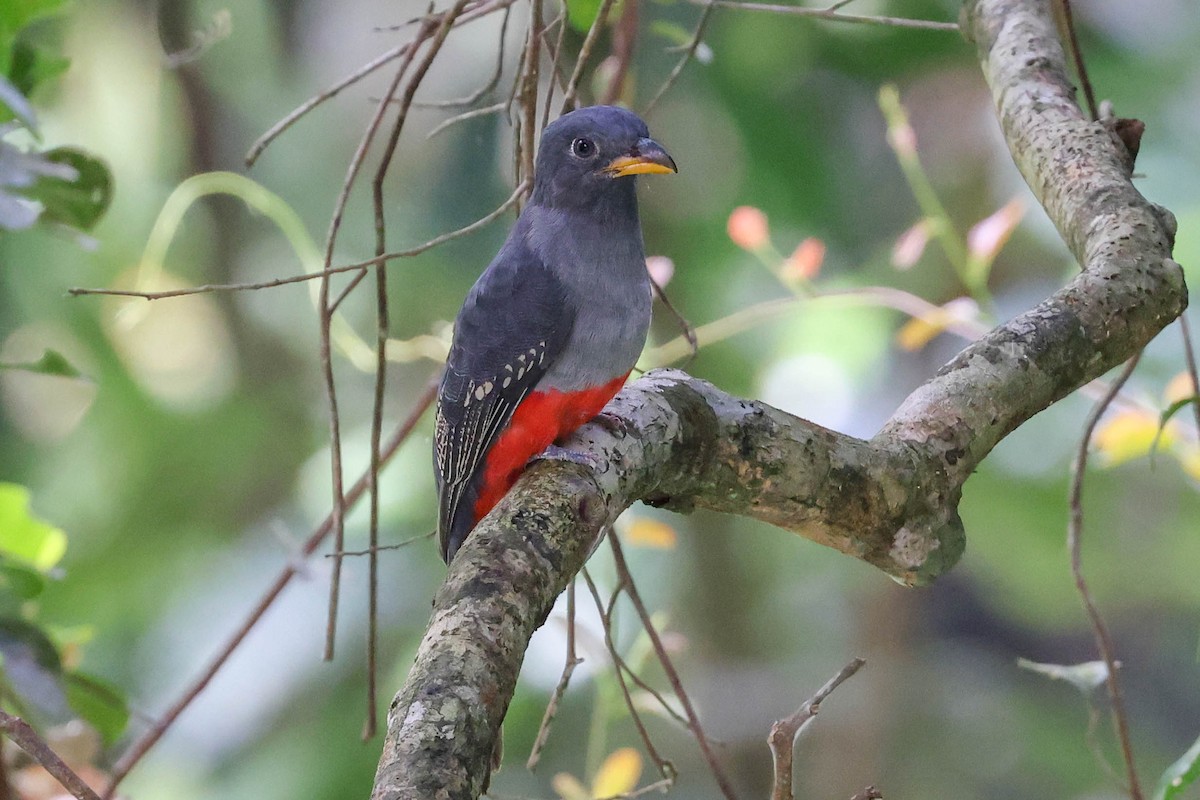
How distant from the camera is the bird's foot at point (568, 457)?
1.71 meters

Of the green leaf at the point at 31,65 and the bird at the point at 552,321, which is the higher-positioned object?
the green leaf at the point at 31,65

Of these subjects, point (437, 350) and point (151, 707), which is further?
point (151, 707)

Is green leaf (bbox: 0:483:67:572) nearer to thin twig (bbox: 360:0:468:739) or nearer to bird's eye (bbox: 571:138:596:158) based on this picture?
thin twig (bbox: 360:0:468:739)

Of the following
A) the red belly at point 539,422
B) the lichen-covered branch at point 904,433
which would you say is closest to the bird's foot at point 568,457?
the lichen-covered branch at point 904,433

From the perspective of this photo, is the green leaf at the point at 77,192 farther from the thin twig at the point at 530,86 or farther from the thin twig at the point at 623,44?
the thin twig at the point at 623,44

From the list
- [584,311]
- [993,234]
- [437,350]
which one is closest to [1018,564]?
[993,234]

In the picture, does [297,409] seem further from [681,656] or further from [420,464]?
[681,656]

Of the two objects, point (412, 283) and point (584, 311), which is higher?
point (412, 283)

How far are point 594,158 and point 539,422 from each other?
0.52 meters

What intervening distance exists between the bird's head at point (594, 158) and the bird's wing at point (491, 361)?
15 cm

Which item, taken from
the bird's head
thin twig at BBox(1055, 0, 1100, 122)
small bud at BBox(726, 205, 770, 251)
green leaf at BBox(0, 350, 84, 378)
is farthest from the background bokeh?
green leaf at BBox(0, 350, 84, 378)

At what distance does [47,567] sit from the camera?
7.13 ft

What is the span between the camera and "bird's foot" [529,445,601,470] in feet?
5.62

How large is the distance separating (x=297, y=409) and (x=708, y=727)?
241 centimetres
